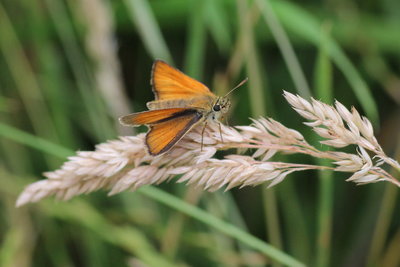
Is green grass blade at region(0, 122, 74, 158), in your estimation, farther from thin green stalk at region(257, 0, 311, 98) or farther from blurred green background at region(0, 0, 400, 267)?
thin green stalk at region(257, 0, 311, 98)

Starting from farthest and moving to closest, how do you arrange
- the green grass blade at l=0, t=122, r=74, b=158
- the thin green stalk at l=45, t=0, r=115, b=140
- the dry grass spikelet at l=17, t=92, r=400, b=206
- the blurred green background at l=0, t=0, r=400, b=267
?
the thin green stalk at l=45, t=0, r=115, b=140
the blurred green background at l=0, t=0, r=400, b=267
the green grass blade at l=0, t=122, r=74, b=158
the dry grass spikelet at l=17, t=92, r=400, b=206

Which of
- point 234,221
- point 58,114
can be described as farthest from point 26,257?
point 234,221

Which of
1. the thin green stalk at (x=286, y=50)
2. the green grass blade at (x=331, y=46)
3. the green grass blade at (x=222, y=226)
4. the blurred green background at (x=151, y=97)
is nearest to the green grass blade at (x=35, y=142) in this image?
the green grass blade at (x=222, y=226)

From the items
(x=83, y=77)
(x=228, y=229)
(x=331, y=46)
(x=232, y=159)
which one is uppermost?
(x=83, y=77)

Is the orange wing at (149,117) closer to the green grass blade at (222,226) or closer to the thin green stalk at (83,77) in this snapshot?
the green grass blade at (222,226)

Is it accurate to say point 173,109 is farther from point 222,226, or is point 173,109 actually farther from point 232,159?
point 222,226

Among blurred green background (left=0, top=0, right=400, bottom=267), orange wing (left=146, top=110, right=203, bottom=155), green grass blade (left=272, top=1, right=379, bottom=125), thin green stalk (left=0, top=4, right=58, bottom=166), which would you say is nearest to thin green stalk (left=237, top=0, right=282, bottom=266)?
blurred green background (left=0, top=0, right=400, bottom=267)

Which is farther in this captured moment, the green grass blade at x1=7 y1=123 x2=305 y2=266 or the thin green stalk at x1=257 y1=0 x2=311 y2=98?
the thin green stalk at x1=257 y1=0 x2=311 y2=98

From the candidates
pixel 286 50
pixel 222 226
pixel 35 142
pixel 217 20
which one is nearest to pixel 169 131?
pixel 222 226
